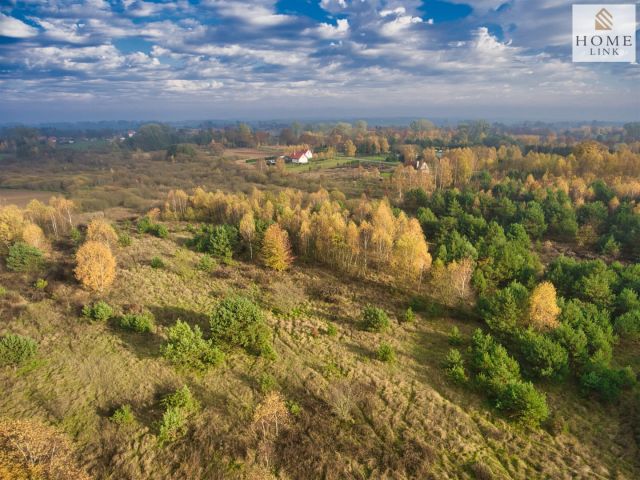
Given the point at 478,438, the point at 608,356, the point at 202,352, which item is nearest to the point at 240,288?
the point at 202,352

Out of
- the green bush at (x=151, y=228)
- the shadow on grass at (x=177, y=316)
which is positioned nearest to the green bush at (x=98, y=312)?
the shadow on grass at (x=177, y=316)

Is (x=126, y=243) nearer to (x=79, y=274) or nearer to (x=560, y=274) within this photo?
(x=79, y=274)

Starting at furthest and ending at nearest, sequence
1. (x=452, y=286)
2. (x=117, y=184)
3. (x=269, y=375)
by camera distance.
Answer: (x=117, y=184) < (x=452, y=286) < (x=269, y=375)

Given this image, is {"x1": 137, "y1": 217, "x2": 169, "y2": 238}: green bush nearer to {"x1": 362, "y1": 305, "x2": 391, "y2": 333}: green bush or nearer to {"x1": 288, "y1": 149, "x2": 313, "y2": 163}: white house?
{"x1": 362, "y1": 305, "x2": 391, "y2": 333}: green bush

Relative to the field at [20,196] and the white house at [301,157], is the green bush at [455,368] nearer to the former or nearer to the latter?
the field at [20,196]

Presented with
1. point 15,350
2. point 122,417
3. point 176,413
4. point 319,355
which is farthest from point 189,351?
point 15,350

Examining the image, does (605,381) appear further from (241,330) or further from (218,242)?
(218,242)

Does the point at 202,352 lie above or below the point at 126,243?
below
